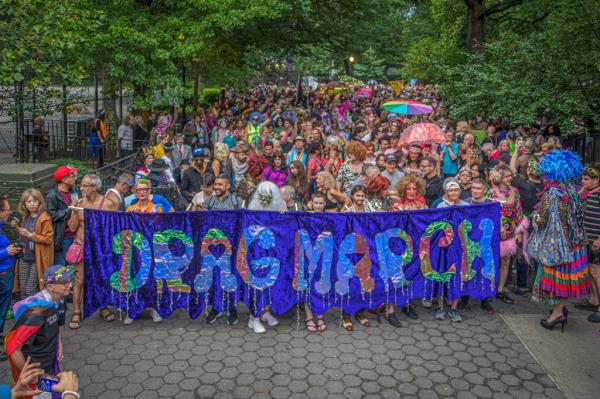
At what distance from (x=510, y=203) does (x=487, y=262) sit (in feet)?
3.47

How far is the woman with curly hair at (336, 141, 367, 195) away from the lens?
30.4 feet

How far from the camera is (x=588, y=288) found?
7570 millimetres

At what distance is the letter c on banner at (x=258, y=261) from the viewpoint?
6.88m

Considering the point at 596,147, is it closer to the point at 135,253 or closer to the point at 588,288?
the point at 588,288

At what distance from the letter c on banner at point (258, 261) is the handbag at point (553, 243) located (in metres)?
3.38

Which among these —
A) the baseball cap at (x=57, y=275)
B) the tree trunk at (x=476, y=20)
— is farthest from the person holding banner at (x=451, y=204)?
the tree trunk at (x=476, y=20)

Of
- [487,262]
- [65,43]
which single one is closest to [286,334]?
[487,262]

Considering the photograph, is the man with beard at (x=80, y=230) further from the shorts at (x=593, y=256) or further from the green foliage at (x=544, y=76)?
the green foliage at (x=544, y=76)

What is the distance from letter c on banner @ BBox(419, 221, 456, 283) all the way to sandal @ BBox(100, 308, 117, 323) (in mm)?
4114

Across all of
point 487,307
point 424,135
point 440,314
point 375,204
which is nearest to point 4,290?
point 375,204

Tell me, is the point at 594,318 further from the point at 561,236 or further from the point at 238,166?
the point at 238,166

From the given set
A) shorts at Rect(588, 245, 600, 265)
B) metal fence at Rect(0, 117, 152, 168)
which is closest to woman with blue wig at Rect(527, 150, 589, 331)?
shorts at Rect(588, 245, 600, 265)

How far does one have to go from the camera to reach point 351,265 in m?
6.95

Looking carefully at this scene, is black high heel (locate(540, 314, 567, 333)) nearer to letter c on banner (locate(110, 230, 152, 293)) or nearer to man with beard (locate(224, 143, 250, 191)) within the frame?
letter c on banner (locate(110, 230, 152, 293))
